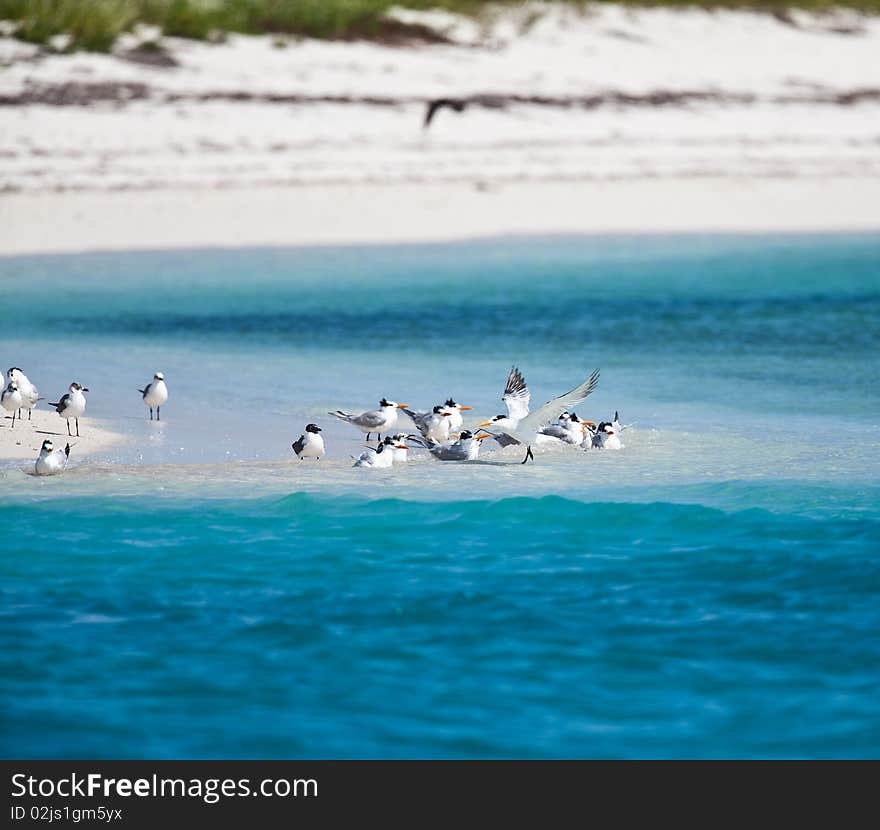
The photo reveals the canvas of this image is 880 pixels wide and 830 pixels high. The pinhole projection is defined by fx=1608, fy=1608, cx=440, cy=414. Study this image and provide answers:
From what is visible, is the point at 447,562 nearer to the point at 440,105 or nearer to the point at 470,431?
the point at 470,431

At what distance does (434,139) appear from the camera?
2709cm

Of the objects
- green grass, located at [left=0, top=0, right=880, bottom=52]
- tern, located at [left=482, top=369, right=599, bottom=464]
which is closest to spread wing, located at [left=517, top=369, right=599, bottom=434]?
tern, located at [left=482, top=369, right=599, bottom=464]

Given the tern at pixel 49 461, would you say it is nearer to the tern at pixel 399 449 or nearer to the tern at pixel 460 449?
the tern at pixel 399 449

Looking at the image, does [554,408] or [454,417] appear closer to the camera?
[554,408]

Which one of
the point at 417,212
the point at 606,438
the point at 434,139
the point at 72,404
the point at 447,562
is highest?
the point at 434,139

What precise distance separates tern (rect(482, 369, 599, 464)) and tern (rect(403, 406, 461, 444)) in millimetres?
489

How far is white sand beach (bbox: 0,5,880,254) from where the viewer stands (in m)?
24.8

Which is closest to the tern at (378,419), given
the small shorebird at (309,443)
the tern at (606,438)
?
the small shorebird at (309,443)

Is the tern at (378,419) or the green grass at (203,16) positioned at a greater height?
the green grass at (203,16)

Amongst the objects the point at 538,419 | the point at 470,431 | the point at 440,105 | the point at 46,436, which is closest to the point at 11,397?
the point at 46,436

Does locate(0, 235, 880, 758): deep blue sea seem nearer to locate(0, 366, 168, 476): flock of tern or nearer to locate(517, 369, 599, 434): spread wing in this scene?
locate(0, 366, 168, 476): flock of tern

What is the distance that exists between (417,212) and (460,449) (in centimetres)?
1417

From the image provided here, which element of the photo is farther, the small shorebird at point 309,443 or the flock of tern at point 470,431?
the flock of tern at point 470,431

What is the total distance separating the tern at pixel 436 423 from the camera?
40.0 ft
